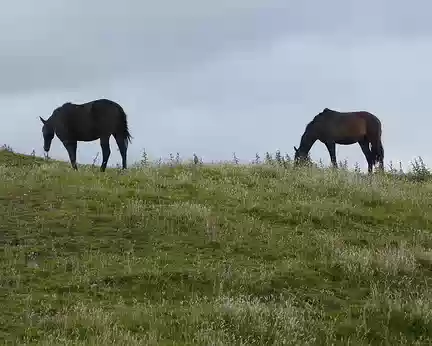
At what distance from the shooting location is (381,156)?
2234 cm

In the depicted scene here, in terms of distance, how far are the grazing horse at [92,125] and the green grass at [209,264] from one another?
3652mm

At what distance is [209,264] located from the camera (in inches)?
339

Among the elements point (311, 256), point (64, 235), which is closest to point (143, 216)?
point (64, 235)

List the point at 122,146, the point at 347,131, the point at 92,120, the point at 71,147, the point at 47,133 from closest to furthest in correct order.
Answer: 1. the point at 92,120
2. the point at 122,146
3. the point at 71,147
4. the point at 47,133
5. the point at 347,131

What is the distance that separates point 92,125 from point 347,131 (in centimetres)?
894

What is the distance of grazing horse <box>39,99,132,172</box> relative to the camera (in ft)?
58.2

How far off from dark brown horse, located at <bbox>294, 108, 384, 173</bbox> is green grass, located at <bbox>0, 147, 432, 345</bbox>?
778cm

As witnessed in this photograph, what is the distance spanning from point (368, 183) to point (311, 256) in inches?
270

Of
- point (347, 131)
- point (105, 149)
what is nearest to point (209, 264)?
point (105, 149)

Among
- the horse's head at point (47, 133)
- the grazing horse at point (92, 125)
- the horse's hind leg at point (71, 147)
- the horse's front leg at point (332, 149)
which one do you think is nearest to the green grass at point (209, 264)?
the grazing horse at point (92, 125)

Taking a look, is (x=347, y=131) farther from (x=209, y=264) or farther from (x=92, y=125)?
(x=209, y=264)

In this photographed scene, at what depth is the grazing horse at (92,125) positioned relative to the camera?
17.7 metres

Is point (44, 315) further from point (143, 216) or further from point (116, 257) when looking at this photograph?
point (143, 216)

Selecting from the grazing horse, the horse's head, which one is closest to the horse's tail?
the grazing horse
